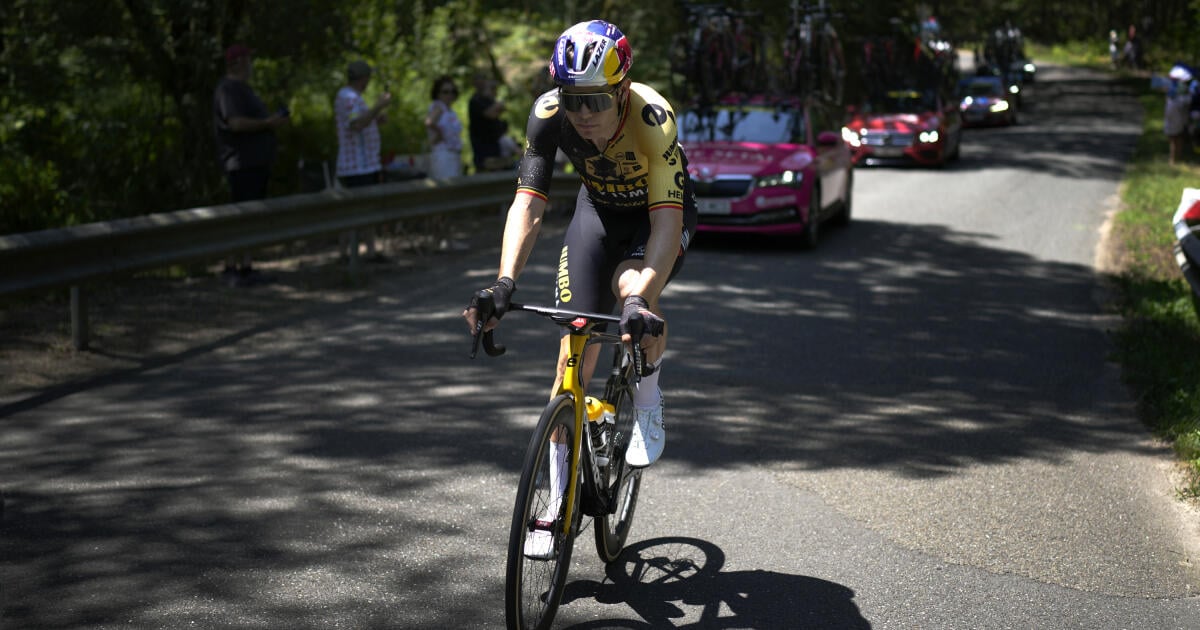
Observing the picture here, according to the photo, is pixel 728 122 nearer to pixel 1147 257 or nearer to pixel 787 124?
pixel 787 124

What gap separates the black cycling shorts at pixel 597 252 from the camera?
4.71m

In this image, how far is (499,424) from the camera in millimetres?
6926

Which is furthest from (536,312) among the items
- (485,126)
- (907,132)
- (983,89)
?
(983,89)

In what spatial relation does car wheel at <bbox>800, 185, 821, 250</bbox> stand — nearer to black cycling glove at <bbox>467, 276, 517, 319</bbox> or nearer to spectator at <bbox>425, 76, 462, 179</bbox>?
spectator at <bbox>425, 76, 462, 179</bbox>

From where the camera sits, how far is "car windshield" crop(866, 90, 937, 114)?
27094 millimetres

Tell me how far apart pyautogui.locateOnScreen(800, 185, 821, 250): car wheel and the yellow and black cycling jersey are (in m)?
9.55

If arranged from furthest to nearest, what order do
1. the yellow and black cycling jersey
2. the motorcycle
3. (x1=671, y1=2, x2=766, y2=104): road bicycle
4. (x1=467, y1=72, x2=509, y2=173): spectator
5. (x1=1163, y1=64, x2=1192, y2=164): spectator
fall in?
1. (x1=1163, y1=64, x2=1192, y2=164): spectator
2. (x1=671, y1=2, x2=766, y2=104): road bicycle
3. (x1=467, y1=72, x2=509, y2=173): spectator
4. the motorcycle
5. the yellow and black cycling jersey

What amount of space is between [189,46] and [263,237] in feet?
16.3

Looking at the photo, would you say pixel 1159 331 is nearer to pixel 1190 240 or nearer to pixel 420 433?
pixel 1190 240

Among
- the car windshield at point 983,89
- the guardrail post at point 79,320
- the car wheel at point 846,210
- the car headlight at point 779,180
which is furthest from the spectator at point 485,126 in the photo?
the car windshield at point 983,89

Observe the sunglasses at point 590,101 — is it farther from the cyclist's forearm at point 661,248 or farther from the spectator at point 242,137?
A: the spectator at point 242,137

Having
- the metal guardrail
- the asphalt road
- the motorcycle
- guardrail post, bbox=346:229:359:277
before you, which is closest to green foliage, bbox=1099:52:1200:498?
the asphalt road

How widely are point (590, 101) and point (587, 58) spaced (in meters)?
0.17

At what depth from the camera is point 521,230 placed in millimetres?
4520
